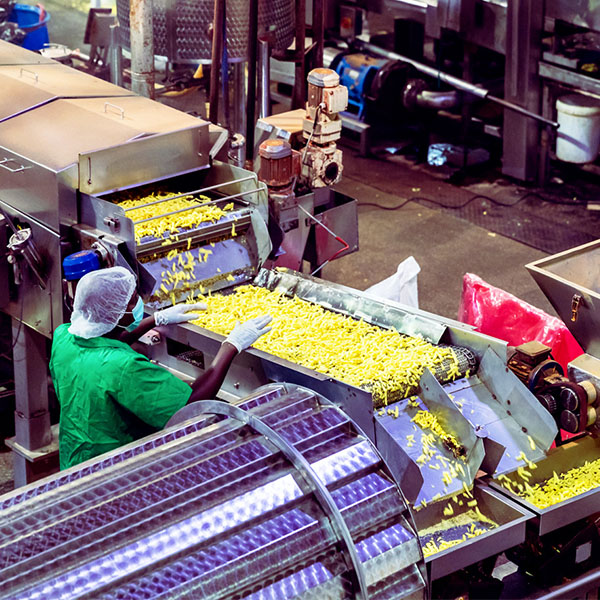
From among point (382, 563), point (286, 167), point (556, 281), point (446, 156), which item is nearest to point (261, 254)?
point (286, 167)

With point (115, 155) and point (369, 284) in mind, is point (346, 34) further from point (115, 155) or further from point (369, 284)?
point (115, 155)

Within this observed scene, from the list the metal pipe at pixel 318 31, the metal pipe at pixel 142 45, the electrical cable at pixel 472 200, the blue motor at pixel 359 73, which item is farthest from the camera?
the blue motor at pixel 359 73

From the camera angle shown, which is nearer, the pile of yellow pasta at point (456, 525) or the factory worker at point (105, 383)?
the factory worker at point (105, 383)

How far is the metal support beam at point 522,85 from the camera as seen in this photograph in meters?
7.87

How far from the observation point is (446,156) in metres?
8.98

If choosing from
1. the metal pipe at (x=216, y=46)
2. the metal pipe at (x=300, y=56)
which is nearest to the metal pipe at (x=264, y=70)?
the metal pipe at (x=300, y=56)

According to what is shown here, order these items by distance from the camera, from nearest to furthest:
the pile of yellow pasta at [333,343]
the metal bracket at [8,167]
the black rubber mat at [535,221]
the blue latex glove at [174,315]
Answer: the pile of yellow pasta at [333,343] → the blue latex glove at [174,315] → the metal bracket at [8,167] → the black rubber mat at [535,221]

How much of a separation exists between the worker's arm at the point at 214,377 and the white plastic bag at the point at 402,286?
1725 millimetres

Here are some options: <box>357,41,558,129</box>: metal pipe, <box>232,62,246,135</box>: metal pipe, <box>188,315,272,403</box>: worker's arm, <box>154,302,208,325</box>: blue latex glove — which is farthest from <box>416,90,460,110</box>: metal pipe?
<box>188,315,272,403</box>: worker's arm

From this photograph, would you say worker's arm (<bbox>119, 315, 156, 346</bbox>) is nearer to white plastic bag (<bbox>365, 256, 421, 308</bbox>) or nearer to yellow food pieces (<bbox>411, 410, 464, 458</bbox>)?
yellow food pieces (<bbox>411, 410, 464, 458</bbox>)

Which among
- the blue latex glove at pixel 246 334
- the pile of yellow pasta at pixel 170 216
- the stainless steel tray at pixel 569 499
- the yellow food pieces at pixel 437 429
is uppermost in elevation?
the pile of yellow pasta at pixel 170 216

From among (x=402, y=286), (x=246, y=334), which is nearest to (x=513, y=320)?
(x=402, y=286)

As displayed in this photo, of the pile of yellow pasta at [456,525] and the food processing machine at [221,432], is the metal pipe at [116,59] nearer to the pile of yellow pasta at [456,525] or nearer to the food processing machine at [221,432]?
the food processing machine at [221,432]

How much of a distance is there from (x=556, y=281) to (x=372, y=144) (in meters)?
5.23
